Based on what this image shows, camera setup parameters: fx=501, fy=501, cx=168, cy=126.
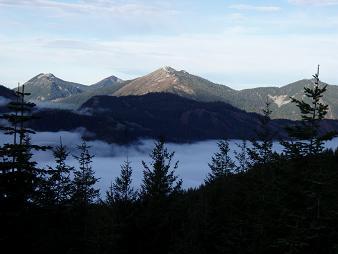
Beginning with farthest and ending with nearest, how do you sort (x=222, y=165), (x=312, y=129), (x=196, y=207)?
(x=222, y=165), (x=196, y=207), (x=312, y=129)

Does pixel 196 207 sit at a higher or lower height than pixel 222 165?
lower

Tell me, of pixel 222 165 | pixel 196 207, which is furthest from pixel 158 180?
pixel 222 165

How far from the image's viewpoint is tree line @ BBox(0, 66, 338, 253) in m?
20.9

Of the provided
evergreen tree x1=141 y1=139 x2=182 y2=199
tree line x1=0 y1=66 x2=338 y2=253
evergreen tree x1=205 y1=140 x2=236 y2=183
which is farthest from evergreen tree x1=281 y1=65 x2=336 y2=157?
evergreen tree x1=205 y1=140 x2=236 y2=183

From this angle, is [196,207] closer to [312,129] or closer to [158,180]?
[158,180]

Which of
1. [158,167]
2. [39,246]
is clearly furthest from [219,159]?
[39,246]

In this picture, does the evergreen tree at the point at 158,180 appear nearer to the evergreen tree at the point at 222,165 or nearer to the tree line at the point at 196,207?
the tree line at the point at 196,207

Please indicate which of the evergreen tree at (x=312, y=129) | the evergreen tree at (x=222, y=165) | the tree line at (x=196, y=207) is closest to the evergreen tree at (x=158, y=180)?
the tree line at (x=196, y=207)

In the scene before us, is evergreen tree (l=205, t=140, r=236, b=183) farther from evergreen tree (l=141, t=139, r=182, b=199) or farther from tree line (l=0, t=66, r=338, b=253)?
evergreen tree (l=141, t=139, r=182, b=199)

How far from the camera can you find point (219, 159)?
65.0m

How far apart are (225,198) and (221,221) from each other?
1.95 meters

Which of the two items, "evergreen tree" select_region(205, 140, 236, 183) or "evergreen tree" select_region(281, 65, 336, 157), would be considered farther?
"evergreen tree" select_region(205, 140, 236, 183)

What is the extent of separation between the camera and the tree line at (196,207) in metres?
20.9

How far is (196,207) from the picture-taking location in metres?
35.2
